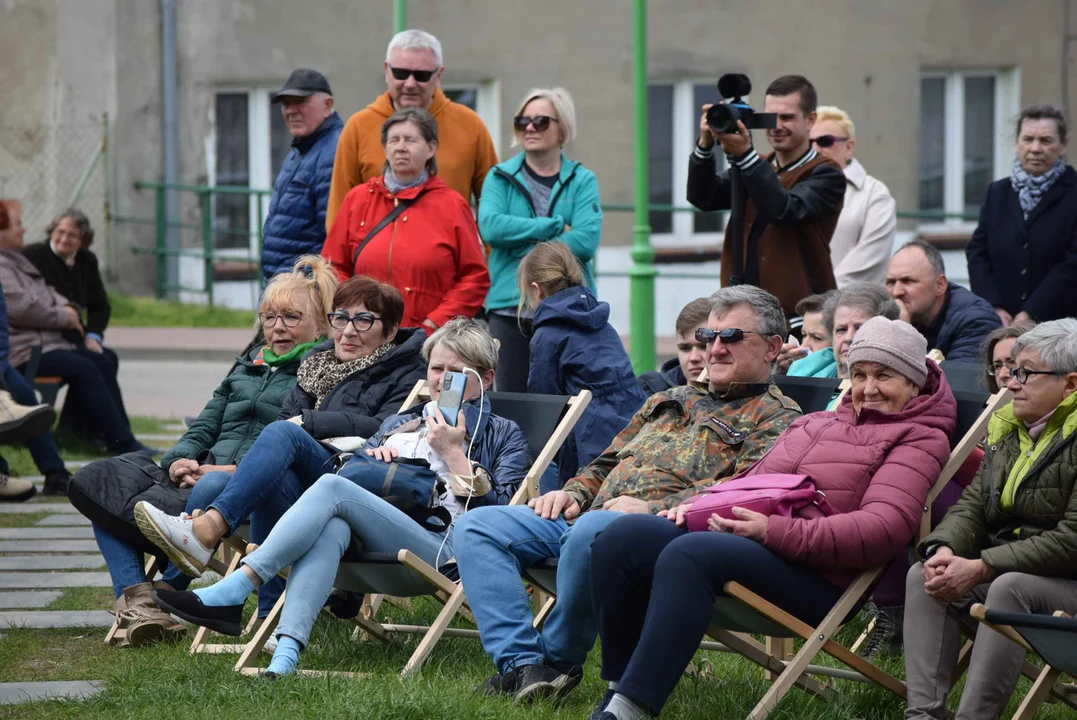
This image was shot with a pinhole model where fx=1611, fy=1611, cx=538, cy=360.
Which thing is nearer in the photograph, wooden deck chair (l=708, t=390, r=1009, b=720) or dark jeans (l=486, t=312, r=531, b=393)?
wooden deck chair (l=708, t=390, r=1009, b=720)

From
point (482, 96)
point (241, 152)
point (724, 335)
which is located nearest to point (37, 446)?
point (724, 335)

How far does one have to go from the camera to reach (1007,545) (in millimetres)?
4375

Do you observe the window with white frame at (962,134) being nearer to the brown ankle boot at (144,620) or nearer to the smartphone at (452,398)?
the smartphone at (452,398)

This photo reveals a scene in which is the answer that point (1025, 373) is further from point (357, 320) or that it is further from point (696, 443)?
point (357, 320)

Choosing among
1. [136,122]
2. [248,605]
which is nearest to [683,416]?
[248,605]

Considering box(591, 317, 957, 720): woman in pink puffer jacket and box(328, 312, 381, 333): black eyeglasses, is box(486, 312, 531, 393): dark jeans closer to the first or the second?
box(328, 312, 381, 333): black eyeglasses

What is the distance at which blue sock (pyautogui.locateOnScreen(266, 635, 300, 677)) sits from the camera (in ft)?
16.5

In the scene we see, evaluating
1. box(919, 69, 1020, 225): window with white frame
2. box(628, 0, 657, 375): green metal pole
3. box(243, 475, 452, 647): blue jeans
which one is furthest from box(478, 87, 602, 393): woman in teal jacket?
box(919, 69, 1020, 225): window with white frame

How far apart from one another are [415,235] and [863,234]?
A: 2.28 metres

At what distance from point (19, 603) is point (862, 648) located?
3.46 m

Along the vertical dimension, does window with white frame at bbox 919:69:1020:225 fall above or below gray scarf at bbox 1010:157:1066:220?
above

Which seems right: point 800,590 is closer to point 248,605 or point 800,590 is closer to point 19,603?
point 248,605

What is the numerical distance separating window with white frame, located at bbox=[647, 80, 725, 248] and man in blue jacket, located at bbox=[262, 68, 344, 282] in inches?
448

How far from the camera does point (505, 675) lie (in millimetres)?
4906
